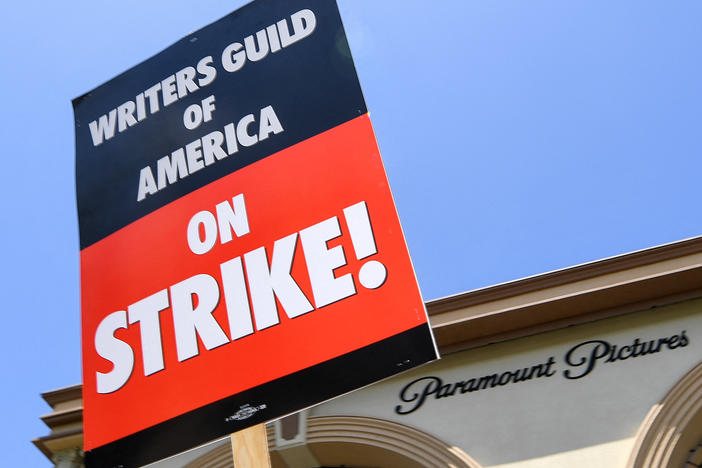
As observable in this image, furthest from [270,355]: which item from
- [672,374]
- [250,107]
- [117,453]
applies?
[672,374]

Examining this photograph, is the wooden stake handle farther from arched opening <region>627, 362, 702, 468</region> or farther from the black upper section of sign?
arched opening <region>627, 362, 702, 468</region>

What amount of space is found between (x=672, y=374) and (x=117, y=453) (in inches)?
236

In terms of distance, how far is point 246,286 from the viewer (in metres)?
3.10

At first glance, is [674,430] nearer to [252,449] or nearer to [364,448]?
[364,448]

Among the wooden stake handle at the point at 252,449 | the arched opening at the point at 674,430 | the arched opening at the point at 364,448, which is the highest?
the arched opening at the point at 364,448

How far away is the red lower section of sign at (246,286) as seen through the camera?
2.90 m

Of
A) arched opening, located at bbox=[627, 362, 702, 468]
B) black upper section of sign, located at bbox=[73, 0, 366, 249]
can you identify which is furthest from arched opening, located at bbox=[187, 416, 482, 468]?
black upper section of sign, located at bbox=[73, 0, 366, 249]

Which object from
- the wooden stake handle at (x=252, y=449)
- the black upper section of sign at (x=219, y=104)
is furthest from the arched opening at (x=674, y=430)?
the black upper section of sign at (x=219, y=104)

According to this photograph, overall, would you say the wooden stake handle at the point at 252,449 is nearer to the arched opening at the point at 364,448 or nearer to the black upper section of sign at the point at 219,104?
the black upper section of sign at the point at 219,104

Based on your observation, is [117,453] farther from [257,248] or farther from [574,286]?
[574,286]

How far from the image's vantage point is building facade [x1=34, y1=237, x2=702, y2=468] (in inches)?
Result: 281

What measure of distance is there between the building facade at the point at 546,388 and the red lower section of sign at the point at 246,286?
4928 mm

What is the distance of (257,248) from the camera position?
318 centimetres

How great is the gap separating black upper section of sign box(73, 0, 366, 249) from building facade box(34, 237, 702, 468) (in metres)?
4.95
